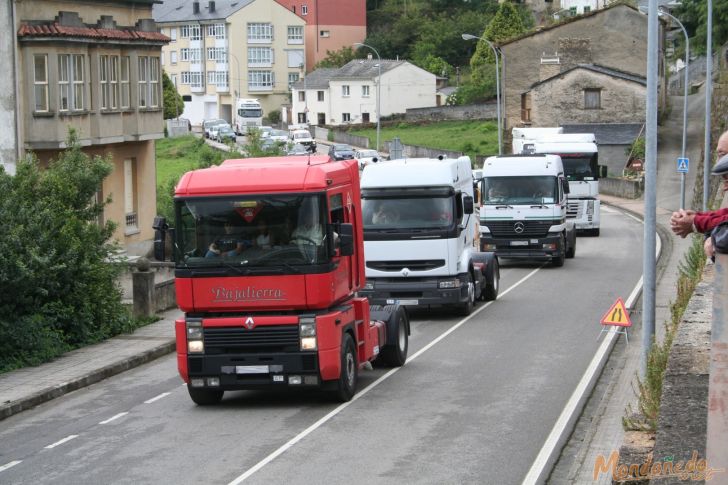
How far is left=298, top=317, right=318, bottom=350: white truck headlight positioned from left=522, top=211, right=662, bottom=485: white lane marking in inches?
123

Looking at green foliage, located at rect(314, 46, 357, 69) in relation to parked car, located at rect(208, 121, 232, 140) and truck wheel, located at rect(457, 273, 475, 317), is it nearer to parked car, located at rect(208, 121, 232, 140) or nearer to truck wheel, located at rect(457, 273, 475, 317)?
parked car, located at rect(208, 121, 232, 140)

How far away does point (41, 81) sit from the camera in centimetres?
3259

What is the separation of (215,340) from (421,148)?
67.6 m

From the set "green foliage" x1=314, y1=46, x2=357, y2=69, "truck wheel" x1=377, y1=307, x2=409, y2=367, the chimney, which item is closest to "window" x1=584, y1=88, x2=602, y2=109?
the chimney

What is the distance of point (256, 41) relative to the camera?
12394 cm

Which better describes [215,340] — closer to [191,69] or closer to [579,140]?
[579,140]

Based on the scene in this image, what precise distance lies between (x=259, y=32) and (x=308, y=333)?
112 metres

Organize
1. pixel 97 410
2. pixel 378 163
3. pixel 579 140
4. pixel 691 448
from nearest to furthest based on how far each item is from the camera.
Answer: pixel 691 448
pixel 97 410
pixel 378 163
pixel 579 140

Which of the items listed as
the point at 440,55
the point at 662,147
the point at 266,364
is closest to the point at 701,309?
the point at 266,364

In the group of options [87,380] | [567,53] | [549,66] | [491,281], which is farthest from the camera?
[549,66]

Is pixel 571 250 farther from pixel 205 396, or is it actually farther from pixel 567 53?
pixel 567 53

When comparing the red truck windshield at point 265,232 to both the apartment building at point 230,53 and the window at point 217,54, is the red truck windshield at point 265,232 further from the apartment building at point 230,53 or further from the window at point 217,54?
the window at point 217,54

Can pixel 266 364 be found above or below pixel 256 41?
below

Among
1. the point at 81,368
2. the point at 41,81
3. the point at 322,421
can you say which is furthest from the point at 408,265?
the point at 41,81
